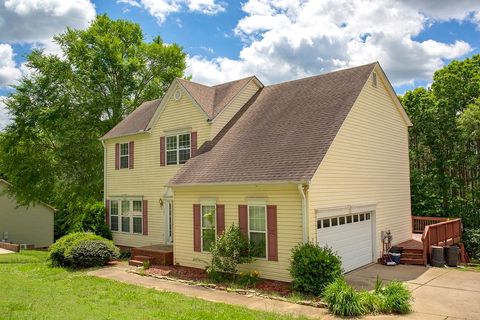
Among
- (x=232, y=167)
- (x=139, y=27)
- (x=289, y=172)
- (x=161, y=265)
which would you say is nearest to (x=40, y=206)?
(x=139, y=27)

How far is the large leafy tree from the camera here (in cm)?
2939

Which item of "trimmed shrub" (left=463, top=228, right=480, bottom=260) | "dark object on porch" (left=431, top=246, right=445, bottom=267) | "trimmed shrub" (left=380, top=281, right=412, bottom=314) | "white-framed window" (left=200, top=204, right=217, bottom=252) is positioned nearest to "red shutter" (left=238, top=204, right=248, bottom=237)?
"white-framed window" (left=200, top=204, right=217, bottom=252)

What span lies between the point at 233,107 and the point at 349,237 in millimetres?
7988

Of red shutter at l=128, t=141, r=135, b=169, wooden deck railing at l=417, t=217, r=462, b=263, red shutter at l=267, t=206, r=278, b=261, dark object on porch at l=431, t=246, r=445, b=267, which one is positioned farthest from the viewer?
red shutter at l=128, t=141, r=135, b=169

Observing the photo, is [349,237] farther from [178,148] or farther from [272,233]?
[178,148]

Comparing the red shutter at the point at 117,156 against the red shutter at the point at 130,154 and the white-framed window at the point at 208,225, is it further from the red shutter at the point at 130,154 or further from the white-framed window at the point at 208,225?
the white-framed window at the point at 208,225

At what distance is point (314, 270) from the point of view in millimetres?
11320

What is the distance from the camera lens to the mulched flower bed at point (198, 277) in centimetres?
1212

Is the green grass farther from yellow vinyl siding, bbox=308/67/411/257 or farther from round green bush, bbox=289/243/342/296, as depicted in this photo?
yellow vinyl siding, bbox=308/67/411/257

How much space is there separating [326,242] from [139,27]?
29684mm

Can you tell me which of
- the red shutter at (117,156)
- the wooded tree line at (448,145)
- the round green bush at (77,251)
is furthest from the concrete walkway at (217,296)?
the wooded tree line at (448,145)

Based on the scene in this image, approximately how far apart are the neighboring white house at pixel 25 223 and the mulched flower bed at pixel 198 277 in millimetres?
23337

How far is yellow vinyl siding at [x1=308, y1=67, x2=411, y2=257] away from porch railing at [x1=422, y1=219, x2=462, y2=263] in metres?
1.61

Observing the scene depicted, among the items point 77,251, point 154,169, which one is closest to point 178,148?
point 154,169
